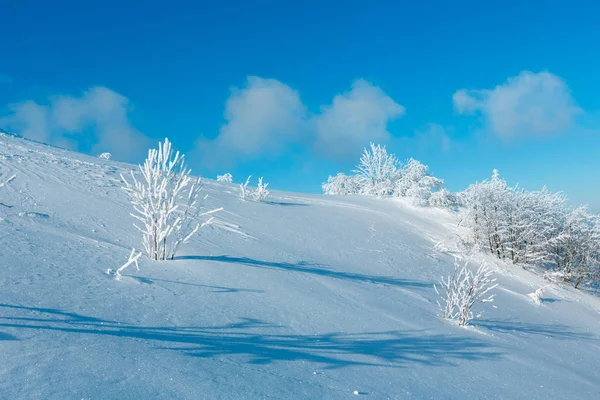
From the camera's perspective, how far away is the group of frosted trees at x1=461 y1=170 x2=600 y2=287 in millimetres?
14797

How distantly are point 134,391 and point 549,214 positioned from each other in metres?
17.4

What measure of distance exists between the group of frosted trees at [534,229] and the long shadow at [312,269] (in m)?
7.91

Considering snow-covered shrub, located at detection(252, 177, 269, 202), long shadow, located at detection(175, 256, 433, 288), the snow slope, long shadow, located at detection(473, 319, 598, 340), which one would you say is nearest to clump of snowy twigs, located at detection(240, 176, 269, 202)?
snow-covered shrub, located at detection(252, 177, 269, 202)

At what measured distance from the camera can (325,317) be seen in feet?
15.3

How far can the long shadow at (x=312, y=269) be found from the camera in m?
6.39

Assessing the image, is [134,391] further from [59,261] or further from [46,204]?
[46,204]

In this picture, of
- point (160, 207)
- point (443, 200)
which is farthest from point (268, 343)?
point (443, 200)

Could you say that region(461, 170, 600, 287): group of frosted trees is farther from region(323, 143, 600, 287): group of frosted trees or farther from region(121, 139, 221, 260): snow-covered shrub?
region(121, 139, 221, 260): snow-covered shrub

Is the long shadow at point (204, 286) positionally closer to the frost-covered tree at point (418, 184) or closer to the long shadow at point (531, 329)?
the long shadow at point (531, 329)

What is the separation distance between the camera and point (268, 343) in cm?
355

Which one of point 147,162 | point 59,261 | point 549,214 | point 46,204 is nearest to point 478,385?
point 59,261

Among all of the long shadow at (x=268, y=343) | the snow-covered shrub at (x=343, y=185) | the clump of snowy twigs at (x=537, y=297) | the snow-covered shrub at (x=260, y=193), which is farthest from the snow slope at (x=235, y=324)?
the snow-covered shrub at (x=343, y=185)

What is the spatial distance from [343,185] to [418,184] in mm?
16265

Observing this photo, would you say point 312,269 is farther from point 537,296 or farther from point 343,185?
point 343,185
